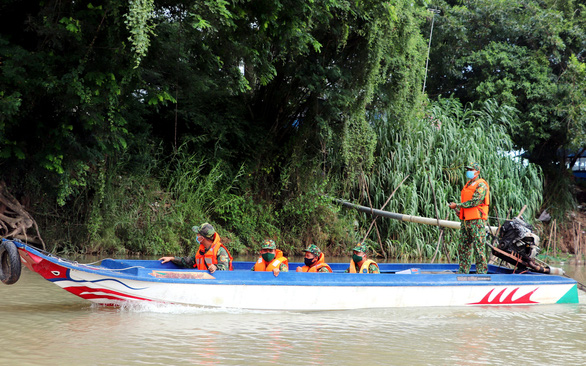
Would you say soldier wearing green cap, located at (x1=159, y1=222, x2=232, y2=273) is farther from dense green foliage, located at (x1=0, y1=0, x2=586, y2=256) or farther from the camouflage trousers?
the camouflage trousers

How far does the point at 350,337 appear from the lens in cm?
723

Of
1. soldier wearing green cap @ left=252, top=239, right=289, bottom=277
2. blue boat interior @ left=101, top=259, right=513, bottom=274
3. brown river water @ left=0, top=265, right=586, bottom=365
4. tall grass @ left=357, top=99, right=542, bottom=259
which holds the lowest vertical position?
brown river water @ left=0, top=265, right=586, bottom=365

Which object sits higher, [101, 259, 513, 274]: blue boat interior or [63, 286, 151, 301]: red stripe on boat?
[101, 259, 513, 274]: blue boat interior

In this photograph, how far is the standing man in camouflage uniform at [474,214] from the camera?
10.2 metres

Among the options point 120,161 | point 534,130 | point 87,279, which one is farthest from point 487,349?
point 534,130

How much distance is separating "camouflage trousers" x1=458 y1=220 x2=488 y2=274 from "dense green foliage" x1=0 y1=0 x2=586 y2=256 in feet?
11.2

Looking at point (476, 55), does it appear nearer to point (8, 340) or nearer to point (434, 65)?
point (434, 65)

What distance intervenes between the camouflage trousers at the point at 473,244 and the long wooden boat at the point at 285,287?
1.45 feet

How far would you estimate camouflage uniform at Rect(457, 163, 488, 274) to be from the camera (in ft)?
33.5

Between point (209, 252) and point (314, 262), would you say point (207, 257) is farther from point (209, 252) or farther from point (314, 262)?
point (314, 262)

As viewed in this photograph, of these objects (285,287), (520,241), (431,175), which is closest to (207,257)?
(285,287)

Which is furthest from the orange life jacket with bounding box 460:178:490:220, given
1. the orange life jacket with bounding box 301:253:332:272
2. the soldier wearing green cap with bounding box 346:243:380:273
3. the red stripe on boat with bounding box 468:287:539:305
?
the orange life jacket with bounding box 301:253:332:272

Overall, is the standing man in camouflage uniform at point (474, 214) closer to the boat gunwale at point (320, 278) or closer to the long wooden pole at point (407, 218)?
the boat gunwale at point (320, 278)

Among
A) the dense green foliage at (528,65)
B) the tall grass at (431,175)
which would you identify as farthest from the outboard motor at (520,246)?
the dense green foliage at (528,65)
